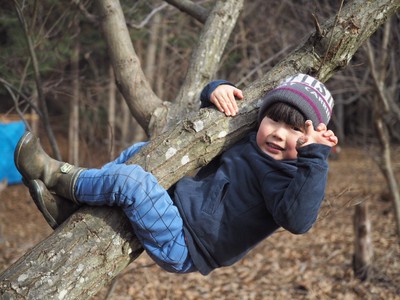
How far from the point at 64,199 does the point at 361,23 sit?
1584 millimetres

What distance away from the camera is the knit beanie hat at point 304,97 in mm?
2234

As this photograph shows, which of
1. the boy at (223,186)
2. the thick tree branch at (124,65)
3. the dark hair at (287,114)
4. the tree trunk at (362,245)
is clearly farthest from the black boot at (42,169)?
the tree trunk at (362,245)

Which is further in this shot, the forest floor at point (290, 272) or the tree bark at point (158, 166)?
the forest floor at point (290, 272)

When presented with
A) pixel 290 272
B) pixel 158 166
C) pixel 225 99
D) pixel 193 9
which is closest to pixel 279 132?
pixel 225 99

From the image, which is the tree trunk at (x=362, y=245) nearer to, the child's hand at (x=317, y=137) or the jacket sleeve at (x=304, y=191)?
the child's hand at (x=317, y=137)

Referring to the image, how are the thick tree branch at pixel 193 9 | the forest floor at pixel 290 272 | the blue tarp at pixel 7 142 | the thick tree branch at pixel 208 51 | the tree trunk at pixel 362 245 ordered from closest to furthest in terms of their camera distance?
the thick tree branch at pixel 208 51 → the thick tree branch at pixel 193 9 → the forest floor at pixel 290 272 → the tree trunk at pixel 362 245 → the blue tarp at pixel 7 142

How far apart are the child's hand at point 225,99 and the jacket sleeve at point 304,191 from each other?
0.40 meters

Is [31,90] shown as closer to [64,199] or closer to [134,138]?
[134,138]

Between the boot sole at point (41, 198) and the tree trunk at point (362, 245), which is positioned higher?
the boot sole at point (41, 198)

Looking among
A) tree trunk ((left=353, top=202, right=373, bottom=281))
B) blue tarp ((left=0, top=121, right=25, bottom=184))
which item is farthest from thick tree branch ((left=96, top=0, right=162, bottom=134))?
blue tarp ((left=0, top=121, right=25, bottom=184))

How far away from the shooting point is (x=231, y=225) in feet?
7.39

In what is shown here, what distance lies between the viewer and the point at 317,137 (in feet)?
7.15

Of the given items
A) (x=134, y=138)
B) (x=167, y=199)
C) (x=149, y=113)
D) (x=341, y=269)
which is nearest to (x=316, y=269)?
(x=341, y=269)

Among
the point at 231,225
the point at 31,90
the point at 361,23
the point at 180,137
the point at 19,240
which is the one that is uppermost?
the point at 361,23
